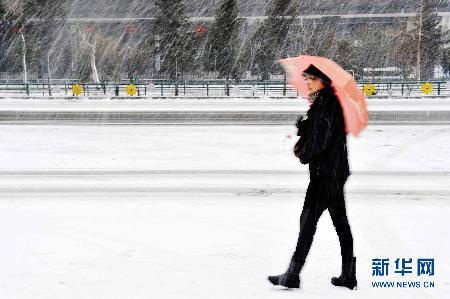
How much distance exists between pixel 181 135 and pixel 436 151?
589 centimetres

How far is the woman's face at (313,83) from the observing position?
3758mm

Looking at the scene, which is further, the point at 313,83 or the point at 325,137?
the point at 313,83

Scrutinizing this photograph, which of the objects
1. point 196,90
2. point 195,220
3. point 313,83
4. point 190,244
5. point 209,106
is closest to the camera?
point 313,83

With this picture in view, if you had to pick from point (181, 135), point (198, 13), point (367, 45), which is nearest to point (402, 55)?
point (367, 45)

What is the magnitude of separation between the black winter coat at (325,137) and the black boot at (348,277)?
72 centimetres

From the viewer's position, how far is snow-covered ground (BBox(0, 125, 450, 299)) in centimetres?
429

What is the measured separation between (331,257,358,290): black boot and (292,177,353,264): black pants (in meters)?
0.05

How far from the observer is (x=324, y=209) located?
388cm

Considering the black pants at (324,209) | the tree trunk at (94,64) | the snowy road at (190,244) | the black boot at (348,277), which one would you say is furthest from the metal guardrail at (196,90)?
the black pants at (324,209)

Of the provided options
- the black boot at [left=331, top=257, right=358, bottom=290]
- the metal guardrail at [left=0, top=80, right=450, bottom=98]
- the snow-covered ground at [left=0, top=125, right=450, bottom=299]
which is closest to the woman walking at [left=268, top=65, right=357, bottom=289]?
the black boot at [left=331, top=257, right=358, bottom=290]

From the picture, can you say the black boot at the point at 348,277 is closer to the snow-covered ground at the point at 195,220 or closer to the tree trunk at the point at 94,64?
the snow-covered ground at the point at 195,220

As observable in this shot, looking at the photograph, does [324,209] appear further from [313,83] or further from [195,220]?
[195,220]

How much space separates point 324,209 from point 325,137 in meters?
0.55

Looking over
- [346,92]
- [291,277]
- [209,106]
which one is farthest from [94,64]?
[346,92]
